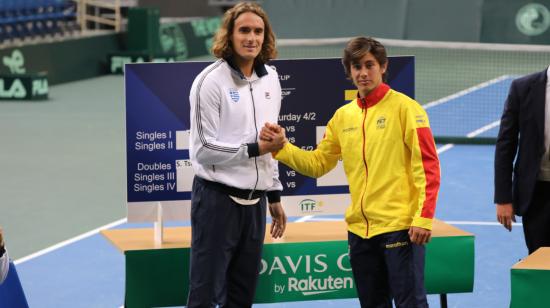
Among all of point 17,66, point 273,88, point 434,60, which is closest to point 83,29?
point 17,66

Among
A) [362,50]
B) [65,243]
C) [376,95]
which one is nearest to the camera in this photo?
[362,50]

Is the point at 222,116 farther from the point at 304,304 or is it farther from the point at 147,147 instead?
the point at 304,304

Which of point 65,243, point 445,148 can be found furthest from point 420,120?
point 445,148

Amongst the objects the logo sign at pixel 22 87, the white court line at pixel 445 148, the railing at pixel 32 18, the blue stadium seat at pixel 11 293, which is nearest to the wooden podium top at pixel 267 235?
the blue stadium seat at pixel 11 293

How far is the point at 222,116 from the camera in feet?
18.5

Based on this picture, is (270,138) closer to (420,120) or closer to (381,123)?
(381,123)

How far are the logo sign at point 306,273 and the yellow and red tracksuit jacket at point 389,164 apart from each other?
4.03 ft

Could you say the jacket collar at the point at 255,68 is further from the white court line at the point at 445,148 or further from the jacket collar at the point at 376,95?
the white court line at the point at 445,148

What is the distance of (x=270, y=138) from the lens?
556 cm

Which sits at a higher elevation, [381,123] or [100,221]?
[381,123]

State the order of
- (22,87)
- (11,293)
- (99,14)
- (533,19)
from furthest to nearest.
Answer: (99,14), (22,87), (533,19), (11,293)

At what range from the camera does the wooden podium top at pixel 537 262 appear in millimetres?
5230

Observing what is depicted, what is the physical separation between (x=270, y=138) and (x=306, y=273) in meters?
1.60

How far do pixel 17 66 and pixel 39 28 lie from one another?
2.80 metres
